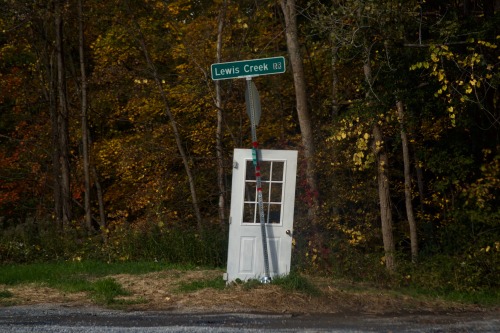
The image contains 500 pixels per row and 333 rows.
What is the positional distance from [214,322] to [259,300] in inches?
59.0

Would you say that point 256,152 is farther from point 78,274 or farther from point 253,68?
point 78,274

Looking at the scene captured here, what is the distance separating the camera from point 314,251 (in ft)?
52.8

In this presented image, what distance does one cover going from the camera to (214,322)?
33.7ft

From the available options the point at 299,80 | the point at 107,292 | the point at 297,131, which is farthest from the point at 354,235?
the point at 297,131

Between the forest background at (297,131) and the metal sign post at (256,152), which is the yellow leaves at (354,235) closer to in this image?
the forest background at (297,131)

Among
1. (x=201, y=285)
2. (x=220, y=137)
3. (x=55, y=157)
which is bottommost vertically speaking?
(x=201, y=285)

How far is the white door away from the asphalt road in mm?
1703

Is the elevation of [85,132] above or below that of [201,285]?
above

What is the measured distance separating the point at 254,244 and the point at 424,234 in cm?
693

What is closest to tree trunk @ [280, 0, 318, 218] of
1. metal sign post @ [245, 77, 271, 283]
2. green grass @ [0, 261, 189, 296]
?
green grass @ [0, 261, 189, 296]

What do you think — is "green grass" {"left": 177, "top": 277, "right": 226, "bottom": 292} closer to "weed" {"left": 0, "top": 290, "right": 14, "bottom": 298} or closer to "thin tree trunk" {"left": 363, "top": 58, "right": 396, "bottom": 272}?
"weed" {"left": 0, "top": 290, "right": 14, "bottom": 298}

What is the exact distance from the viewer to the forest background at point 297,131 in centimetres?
1548

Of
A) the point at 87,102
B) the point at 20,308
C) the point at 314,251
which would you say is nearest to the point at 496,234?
the point at 314,251

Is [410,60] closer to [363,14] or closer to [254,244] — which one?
[363,14]
